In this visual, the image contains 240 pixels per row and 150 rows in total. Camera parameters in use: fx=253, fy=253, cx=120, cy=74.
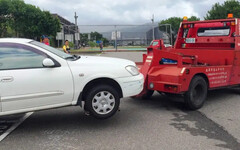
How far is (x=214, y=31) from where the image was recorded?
7398mm

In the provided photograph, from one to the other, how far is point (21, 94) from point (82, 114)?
179 cm

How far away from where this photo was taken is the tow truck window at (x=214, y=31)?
7.12m

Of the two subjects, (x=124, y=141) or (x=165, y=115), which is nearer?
(x=124, y=141)

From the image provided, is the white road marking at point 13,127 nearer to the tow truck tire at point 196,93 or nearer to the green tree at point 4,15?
the tow truck tire at point 196,93

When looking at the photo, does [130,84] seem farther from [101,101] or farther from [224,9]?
[224,9]

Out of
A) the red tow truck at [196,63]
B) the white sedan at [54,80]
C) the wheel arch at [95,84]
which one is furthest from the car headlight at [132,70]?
the red tow truck at [196,63]

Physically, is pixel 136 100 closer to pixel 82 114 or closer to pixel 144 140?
pixel 82 114

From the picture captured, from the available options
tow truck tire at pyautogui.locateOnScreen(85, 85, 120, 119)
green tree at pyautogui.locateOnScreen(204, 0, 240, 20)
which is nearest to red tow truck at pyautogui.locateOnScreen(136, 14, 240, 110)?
tow truck tire at pyautogui.locateOnScreen(85, 85, 120, 119)

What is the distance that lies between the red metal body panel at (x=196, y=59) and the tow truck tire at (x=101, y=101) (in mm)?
1512

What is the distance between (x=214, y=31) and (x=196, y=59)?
157 cm

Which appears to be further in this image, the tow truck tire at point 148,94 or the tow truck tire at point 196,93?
the tow truck tire at point 148,94

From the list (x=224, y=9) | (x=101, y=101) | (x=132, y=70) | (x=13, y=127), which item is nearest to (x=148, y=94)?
(x=132, y=70)

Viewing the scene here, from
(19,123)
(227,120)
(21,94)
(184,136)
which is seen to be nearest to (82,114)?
(19,123)

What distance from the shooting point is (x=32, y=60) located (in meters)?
4.34
